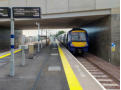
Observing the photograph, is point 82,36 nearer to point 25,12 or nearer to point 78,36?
point 78,36

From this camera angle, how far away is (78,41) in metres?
15.8

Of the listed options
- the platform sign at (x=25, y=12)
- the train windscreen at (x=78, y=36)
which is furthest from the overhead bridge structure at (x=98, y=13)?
the platform sign at (x=25, y=12)

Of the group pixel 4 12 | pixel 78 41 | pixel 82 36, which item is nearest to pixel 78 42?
pixel 78 41

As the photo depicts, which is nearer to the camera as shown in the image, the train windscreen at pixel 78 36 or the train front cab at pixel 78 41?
the train front cab at pixel 78 41

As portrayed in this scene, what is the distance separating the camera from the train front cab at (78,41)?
15.6 metres

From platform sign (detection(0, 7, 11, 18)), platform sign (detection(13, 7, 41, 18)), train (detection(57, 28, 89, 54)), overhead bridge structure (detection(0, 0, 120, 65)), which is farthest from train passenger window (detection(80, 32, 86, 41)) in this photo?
platform sign (detection(0, 7, 11, 18))

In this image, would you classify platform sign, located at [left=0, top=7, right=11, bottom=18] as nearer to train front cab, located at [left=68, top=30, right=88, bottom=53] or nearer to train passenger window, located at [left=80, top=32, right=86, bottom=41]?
train front cab, located at [left=68, top=30, right=88, bottom=53]

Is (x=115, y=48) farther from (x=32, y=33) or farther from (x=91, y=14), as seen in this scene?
(x=32, y=33)

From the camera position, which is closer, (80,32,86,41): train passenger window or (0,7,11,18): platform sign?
(0,7,11,18): platform sign

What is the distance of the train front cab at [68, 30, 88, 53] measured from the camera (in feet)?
51.3

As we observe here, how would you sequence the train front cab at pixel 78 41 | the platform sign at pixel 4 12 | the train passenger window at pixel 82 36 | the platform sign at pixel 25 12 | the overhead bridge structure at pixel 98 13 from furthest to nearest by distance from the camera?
the train passenger window at pixel 82 36 < the train front cab at pixel 78 41 < the overhead bridge structure at pixel 98 13 < the platform sign at pixel 25 12 < the platform sign at pixel 4 12

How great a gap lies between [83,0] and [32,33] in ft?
199

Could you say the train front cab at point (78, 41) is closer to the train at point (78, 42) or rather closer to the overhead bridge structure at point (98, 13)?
the train at point (78, 42)

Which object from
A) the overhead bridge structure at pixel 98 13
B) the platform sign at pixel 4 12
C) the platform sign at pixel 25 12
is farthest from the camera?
the overhead bridge structure at pixel 98 13
